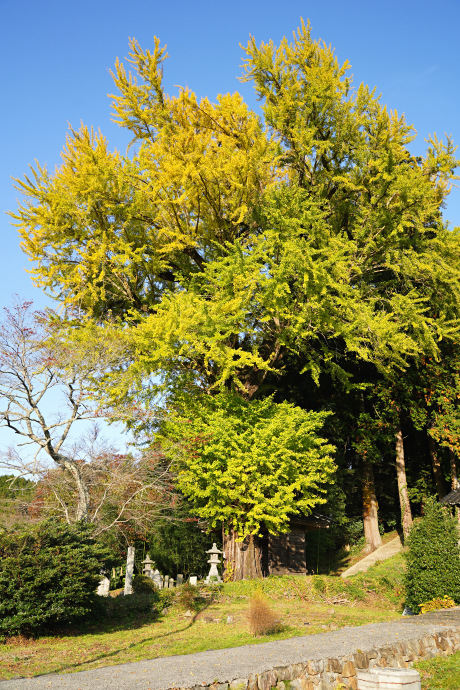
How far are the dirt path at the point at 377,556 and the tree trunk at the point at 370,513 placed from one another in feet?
1.65

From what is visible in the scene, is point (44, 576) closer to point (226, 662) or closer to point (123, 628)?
point (123, 628)

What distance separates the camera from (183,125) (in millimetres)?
18172

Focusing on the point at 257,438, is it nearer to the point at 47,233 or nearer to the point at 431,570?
the point at 431,570

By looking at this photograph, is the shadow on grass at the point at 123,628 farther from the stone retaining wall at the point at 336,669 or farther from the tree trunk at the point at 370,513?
the tree trunk at the point at 370,513

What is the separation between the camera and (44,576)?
1111 centimetres

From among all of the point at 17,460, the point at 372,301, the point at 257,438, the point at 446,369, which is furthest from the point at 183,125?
the point at 446,369

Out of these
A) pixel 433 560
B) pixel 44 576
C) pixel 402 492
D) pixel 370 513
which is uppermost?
pixel 402 492

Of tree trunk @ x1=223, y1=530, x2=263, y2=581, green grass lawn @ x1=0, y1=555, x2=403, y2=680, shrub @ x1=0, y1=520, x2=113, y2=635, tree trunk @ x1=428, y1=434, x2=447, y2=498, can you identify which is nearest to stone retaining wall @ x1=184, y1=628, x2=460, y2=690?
green grass lawn @ x1=0, y1=555, x2=403, y2=680

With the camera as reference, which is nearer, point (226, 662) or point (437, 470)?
point (226, 662)

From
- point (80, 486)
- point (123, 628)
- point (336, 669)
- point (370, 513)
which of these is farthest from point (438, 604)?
point (370, 513)

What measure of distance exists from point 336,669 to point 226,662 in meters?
1.71

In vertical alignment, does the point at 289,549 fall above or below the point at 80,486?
below

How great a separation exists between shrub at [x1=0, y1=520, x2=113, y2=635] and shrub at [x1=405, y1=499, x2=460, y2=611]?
861 centimetres

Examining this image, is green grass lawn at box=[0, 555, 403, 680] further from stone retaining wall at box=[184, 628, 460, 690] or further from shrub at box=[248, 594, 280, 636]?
stone retaining wall at box=[184, 628, 460, 690]
